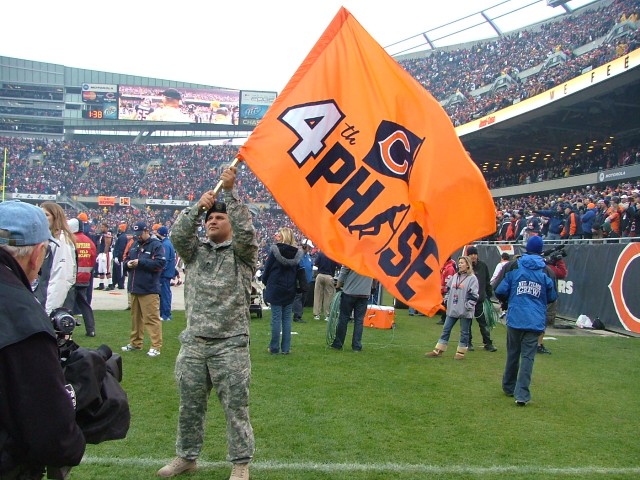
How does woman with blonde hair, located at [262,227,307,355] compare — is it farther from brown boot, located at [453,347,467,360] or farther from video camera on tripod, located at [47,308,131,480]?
video camera on tripod, located at [47,308,131,480]

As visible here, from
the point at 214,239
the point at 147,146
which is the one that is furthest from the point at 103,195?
the point at 214,239

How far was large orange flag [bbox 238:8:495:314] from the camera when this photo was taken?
161 inches

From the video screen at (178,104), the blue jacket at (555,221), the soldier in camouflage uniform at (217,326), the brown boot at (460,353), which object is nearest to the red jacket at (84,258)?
the soldier in camouflage uniform at (217,326)

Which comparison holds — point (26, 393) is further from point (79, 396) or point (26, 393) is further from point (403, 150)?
point (403, 150)

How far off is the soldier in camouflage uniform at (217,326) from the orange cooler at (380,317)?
906cm

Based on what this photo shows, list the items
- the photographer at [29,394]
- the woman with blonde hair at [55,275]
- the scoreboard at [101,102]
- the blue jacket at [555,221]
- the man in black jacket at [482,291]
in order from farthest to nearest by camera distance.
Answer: the scoreboard at [101,102], the blue jacket at [555,221], the man in black jacket at [482,291], the woman with blonde hair at [55,275], the photographer at [29,394]

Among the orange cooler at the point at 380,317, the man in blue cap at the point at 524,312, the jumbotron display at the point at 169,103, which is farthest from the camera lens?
the jumbotron display at the point at 169,103

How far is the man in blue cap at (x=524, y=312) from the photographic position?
265 inches

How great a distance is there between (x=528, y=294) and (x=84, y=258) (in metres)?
6.82

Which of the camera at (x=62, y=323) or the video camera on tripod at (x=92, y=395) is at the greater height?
the camera at (x=62, y=323)

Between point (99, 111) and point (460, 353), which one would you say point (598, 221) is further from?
point (99, 111)

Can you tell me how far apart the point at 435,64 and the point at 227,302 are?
56.8 metres

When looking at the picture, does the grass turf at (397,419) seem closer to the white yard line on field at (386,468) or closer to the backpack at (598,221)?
the white yard line on field at (386,468)

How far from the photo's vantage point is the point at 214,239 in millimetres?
4359
